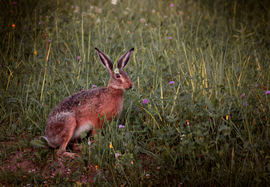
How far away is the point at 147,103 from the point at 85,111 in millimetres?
937

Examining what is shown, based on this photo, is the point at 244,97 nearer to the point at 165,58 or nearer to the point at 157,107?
the point at 157,107

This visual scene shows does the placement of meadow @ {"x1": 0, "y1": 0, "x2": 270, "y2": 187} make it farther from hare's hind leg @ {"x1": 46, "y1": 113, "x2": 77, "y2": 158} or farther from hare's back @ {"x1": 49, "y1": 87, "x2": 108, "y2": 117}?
hare's back @ {"x1": 49, "y1": 87, "x2": 108, "y2": 117}

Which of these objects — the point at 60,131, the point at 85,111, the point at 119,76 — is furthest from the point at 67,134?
the point at 119,76

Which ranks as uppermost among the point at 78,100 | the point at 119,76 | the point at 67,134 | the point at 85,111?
the point at 119,76

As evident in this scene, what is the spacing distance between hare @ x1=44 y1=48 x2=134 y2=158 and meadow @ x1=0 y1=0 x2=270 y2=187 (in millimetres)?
175

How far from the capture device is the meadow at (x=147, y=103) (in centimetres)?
376

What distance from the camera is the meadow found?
376 centimetres

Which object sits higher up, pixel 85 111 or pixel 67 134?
pixel 85 111

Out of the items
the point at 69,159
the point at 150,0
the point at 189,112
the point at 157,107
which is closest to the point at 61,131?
the point at 69,159

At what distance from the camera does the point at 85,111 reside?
182 inches

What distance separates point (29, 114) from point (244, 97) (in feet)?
10.8

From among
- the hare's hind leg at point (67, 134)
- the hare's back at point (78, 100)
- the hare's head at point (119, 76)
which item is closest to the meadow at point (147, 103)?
the hare's hind leg at point (67, 134)

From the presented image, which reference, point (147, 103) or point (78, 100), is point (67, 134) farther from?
point (147, 103)

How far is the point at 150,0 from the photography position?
9852 millimetres
